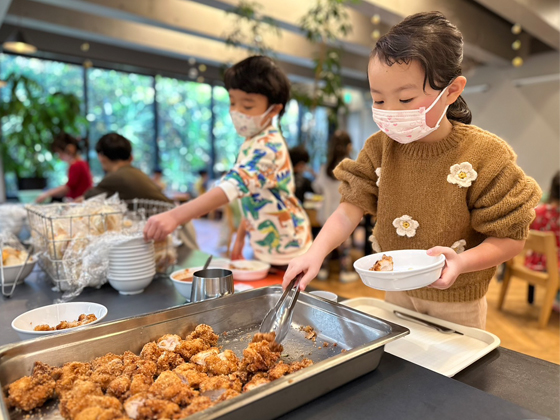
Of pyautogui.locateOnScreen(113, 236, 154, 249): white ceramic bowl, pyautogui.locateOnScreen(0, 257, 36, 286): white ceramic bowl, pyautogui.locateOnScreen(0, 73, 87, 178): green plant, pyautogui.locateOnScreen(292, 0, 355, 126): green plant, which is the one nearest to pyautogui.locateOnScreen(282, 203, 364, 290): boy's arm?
pyautogui.locateOnScreen(113, 236, 154, 249): white ceramic bowl

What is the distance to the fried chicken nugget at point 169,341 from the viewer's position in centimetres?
86

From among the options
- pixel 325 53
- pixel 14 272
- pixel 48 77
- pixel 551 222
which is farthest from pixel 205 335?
pixel 48 77

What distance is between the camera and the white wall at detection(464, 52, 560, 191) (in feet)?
24.1

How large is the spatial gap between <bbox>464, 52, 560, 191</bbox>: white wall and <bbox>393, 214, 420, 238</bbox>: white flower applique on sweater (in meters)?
7.61

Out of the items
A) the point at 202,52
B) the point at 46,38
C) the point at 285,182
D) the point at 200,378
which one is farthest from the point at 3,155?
the point at 200,378

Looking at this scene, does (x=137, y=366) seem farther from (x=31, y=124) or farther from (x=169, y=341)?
(x=31, y=124)

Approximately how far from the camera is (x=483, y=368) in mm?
851

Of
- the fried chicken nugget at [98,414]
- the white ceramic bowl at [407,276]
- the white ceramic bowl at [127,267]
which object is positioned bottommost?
the fried chicken nugget at [98,414]

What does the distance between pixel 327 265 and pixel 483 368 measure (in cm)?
388

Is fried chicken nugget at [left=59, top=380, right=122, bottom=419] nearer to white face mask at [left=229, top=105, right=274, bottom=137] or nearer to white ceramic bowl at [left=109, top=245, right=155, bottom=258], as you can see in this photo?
white ceramic bowl at [left=109, top=245, right=155, bottom=258]

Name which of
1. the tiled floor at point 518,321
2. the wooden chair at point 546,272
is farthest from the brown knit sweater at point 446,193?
the wooden chair at point 546,272

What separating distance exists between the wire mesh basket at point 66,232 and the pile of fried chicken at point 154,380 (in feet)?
2.11

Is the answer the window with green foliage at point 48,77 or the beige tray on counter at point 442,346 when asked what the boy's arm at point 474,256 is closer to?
the beige tray on counter at point 442,346

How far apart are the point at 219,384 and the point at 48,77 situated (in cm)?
748
